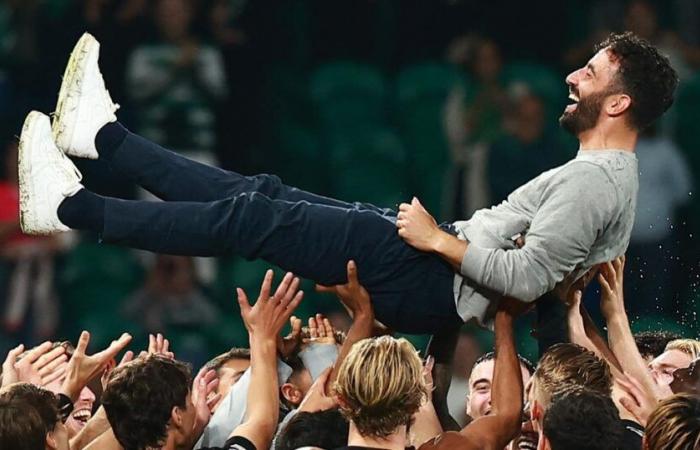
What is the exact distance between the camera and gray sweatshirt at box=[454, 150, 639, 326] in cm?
386

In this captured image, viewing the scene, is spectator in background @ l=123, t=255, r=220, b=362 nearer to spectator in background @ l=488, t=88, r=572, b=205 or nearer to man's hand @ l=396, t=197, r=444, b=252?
spectator in background @ l=488, t=88, r=572, b=205

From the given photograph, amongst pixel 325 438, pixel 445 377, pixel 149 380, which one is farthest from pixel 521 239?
pixel 149 380

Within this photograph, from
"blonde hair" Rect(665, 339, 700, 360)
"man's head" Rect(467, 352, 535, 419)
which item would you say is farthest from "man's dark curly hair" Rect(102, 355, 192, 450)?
"blonde hair" Rect(665, 339, 700, 360)

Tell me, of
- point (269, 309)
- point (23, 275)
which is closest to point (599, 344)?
point (269, 309)

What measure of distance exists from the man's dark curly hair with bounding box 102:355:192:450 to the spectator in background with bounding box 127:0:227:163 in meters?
4.10

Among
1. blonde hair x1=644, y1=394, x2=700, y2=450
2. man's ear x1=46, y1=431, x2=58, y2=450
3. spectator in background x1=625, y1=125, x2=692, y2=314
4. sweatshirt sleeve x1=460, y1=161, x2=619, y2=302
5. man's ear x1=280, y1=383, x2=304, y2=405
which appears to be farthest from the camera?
spectator in background x1=625, y1=125, x2=692, y2=314

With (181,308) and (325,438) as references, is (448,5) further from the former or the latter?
(325,438)

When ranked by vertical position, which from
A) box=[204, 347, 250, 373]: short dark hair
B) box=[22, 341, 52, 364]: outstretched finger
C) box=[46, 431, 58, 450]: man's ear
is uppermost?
box=[204, 347, 250, 373]: short dark hair

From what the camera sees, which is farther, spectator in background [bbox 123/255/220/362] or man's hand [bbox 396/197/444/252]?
spectator in background [bbox 123/255/220/362]

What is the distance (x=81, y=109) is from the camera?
4.25m

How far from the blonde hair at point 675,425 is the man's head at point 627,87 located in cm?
92

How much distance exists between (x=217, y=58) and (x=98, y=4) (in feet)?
2.24

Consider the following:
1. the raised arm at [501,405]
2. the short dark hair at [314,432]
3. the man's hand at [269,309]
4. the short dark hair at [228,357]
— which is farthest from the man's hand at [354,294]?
the short dark hair at [228,357]

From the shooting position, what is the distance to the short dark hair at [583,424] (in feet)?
11.1
